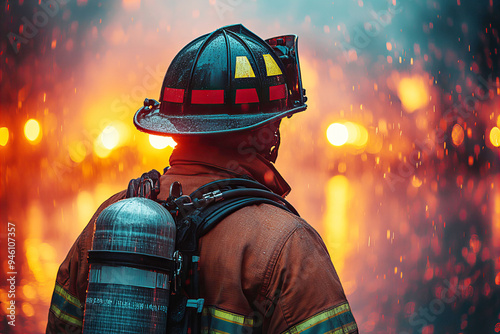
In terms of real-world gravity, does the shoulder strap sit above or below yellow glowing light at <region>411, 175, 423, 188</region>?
below

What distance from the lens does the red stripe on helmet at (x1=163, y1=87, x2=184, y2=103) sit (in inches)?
78.7

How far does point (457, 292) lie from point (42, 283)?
575 centimetres

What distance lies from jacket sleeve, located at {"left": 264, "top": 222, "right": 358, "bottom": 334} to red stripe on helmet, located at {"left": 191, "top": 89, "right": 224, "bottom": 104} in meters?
0.57

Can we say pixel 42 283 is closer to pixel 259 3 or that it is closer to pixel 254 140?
pixel 259 3

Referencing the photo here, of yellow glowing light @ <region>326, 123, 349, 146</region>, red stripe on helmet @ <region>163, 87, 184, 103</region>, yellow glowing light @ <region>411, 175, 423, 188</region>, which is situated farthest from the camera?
yellow glowing light @ <region>411, 175, 423, 188</region>

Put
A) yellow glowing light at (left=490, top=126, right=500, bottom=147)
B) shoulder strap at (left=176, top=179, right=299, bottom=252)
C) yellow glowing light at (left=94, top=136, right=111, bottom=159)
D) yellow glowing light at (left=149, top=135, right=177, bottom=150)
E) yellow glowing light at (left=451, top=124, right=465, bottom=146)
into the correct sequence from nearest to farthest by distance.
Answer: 1. shoulder strap at (left=176, top=179, right=299, bottom=252)
2. yellow glowing light at (left=490, top=126, right=500, bottom=147)
3. yellow glowing light at (left=451, top=124, right=465, bottom=146)
4. yellow glowing light at (left=94, top=136, right=111, bottom=159)
5. yellow glowing light at (left=149, top=135, right=177, bottom=150)

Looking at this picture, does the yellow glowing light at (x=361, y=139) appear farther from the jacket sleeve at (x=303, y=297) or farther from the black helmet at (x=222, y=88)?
the jacket sleeve at (x=303, y=297)

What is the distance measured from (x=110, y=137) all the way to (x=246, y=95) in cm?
697

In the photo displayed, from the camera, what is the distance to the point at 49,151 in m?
7.94

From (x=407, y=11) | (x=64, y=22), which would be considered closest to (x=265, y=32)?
(x=407, y=11)
